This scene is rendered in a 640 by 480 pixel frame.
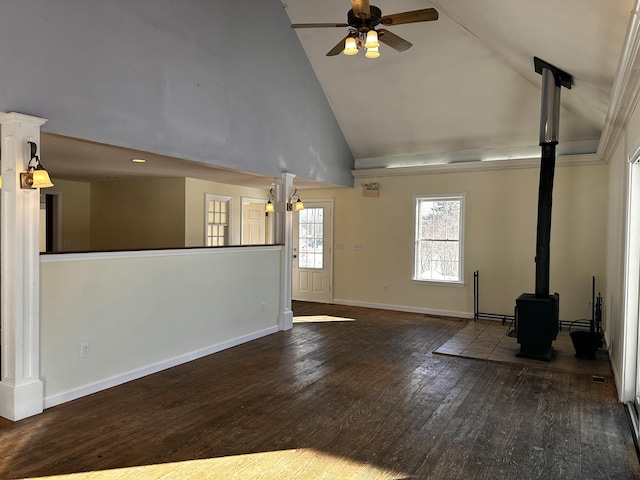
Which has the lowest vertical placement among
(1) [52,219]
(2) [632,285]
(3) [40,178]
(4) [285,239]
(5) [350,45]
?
(2) [632,285]

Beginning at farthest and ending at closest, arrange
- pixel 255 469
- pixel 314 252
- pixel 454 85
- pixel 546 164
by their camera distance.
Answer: pixel 314 252
pixel 454 85
pixel 546 164
pixel 255 469

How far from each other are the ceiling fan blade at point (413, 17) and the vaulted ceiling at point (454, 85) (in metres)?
0.59

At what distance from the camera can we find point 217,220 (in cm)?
805

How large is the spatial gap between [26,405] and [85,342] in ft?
2.08

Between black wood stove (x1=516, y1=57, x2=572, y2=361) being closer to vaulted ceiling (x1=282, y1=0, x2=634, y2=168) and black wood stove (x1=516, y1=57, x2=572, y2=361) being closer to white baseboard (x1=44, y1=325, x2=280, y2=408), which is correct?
vaulted ceiling (x1=282, y1=0, x2=634, y2=168)

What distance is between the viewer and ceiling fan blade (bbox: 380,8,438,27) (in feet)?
12.5

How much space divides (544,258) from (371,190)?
3656 mm

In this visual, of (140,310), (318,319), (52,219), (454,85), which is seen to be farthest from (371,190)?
(52,219)

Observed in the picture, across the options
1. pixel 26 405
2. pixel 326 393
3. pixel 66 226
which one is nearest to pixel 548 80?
pixel 326 393

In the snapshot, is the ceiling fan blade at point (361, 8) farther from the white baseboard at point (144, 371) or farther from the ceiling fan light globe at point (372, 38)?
the white baseboard at point (144, 371)

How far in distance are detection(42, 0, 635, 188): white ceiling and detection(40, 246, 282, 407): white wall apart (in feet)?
3.79

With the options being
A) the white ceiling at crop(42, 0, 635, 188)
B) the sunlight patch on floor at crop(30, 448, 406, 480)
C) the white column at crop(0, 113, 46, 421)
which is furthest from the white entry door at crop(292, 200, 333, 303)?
the sunlight patch on floor at crop(30, 448, 406, 480)

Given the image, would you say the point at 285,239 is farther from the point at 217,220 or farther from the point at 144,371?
the point at 144,371

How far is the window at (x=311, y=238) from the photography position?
8.89 meters
